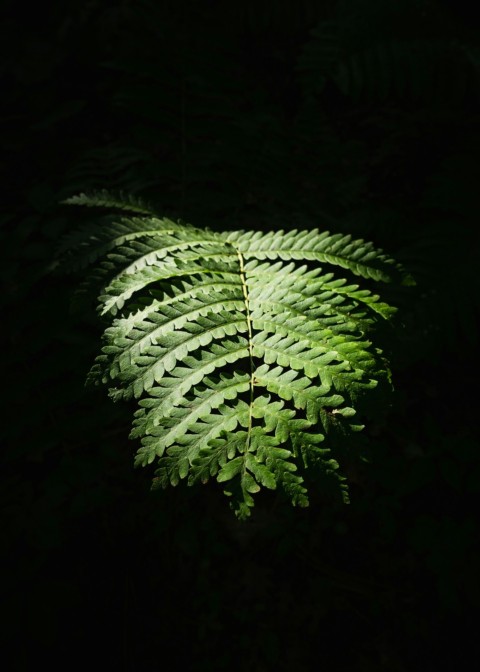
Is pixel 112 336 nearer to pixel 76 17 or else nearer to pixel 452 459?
pixel 452 459

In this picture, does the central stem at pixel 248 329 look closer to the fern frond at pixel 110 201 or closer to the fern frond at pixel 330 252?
the fern frond at pixel 330 252

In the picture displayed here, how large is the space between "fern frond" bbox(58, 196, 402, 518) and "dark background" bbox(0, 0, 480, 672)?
50 cm

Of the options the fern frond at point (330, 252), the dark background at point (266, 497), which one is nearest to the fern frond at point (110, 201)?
the dark background at point (266, 497)

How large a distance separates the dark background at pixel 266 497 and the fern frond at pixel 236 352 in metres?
0.50

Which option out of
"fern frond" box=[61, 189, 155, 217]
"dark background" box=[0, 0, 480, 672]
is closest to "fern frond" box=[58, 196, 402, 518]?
"fern frond" box=[61, 189, 155, 217]

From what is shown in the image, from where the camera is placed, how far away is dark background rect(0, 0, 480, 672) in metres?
2.00

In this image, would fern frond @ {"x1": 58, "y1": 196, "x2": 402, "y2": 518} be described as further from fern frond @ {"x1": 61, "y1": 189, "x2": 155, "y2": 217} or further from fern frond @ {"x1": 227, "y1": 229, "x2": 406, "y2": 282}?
fern frond @ {"x1": 61, "y1": 189, "x2": 155, "y2": 217}

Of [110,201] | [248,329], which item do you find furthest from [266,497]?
[110,201]

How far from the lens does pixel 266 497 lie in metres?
2.41

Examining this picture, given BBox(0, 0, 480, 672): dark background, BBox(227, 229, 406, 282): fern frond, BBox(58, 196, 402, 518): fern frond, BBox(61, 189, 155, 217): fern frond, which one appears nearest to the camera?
BBox(58, 196, 402, 518): fern frond

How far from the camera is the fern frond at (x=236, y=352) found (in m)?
1.12

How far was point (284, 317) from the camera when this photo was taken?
1335mm

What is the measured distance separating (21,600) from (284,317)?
167 cm

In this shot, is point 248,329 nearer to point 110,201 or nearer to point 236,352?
point 236,352
